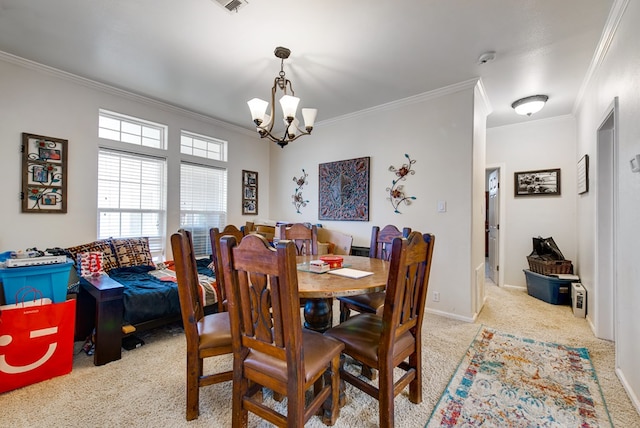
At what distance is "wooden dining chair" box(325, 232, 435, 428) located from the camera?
4.56ft

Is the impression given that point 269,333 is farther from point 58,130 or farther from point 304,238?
point 58,130

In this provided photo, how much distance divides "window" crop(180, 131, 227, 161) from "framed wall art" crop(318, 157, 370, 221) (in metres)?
1.62

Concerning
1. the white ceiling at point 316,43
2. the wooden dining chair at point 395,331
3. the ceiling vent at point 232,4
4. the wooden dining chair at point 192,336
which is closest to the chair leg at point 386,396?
the wooden dining chair at point 395,331

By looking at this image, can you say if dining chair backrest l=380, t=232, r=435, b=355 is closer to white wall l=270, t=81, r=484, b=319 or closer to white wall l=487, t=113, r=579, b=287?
white wall l=270, t=81, r=484, b=319

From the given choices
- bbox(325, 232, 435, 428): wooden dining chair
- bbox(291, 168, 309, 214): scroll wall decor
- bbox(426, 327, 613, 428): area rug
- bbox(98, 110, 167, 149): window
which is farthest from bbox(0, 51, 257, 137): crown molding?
bbox(426, 327, 613, 428): area rug

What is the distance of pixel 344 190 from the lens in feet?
13.6

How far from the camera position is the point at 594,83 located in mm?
2832

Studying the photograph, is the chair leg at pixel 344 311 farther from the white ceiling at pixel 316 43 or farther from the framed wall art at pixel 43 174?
the framed wall art at pixel 43 174

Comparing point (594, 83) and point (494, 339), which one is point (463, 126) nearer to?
point (594, 83)

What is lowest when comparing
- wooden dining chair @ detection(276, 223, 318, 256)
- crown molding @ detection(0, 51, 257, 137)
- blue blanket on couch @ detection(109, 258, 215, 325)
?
blue blanket on couch @ detection(109, 258, 215, 325)

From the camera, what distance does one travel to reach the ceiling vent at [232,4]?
6.31ft

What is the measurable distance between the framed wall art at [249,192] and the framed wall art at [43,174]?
2.30 m

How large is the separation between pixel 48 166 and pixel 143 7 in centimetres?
198

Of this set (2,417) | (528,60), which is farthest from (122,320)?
(528,60)
